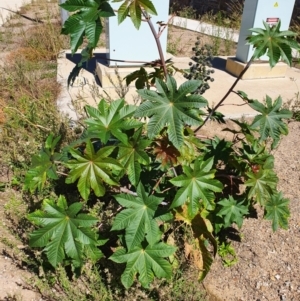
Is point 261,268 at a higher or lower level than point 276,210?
lower

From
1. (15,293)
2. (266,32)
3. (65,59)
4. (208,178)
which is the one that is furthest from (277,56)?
(65,59)

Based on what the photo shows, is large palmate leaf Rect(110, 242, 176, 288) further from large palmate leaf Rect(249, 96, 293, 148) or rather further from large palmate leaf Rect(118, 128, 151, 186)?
large palmate leaf Rect(249, 96, 293, 148)

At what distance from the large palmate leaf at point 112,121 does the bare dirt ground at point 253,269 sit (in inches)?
41.3

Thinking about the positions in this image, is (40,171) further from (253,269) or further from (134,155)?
(253,269)

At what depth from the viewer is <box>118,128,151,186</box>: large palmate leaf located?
1830 mm

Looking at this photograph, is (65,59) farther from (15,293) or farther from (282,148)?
Result: (15,293)

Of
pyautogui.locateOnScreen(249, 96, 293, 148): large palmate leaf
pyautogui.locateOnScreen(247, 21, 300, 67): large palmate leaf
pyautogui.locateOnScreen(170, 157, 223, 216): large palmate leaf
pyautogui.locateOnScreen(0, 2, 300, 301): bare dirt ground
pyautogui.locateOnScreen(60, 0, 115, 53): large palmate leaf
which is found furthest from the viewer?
pyautogui.locateOnScreen(0, 2, 300, 301): bare dirt ground

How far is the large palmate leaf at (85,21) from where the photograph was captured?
65.5 inches

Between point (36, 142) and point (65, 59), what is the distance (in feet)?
9.89

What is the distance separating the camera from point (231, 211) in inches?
88.0

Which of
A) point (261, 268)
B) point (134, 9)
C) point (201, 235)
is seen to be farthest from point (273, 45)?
point (261, 268)

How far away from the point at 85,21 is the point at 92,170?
29.3 inches

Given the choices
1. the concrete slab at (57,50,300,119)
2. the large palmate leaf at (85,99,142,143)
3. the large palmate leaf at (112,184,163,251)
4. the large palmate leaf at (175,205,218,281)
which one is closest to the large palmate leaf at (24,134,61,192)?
the large palmate leaf at (85,99,142,143)

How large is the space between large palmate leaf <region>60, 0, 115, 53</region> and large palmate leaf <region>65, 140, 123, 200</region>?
0.52 metres
